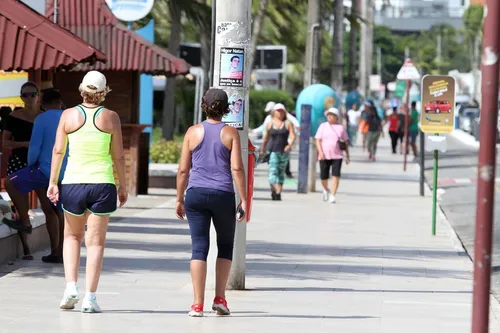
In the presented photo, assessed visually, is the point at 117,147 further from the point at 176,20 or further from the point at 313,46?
the point at 176,20

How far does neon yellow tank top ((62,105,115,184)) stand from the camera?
32.1ft

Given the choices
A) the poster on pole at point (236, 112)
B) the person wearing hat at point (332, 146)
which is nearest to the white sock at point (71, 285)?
the poster on pole at point (236, 112)

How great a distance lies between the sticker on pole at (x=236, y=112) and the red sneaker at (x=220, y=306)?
6.04 ft

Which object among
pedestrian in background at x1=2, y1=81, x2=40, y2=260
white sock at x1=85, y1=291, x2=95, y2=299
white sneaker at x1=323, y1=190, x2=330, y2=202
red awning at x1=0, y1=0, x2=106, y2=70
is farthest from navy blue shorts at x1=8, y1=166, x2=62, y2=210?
white sneaker at x1=323, y1=190, x2=330, y2=202

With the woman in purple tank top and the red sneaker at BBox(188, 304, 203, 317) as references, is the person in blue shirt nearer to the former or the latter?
the woman in purple tank top

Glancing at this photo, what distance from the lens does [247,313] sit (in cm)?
1002

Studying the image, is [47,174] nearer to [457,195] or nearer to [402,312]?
[402,312]

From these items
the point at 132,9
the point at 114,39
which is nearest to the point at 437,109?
the point at 132,9

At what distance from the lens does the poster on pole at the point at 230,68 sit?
11.1 meters

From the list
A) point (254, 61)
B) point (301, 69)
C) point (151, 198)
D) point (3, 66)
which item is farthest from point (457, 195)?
point (301, 69)

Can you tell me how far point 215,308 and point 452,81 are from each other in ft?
30.2

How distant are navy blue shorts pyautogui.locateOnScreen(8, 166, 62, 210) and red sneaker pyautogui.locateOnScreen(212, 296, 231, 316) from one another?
3280mm

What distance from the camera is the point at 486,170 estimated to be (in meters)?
6.39

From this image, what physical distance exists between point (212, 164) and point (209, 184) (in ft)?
0.48
